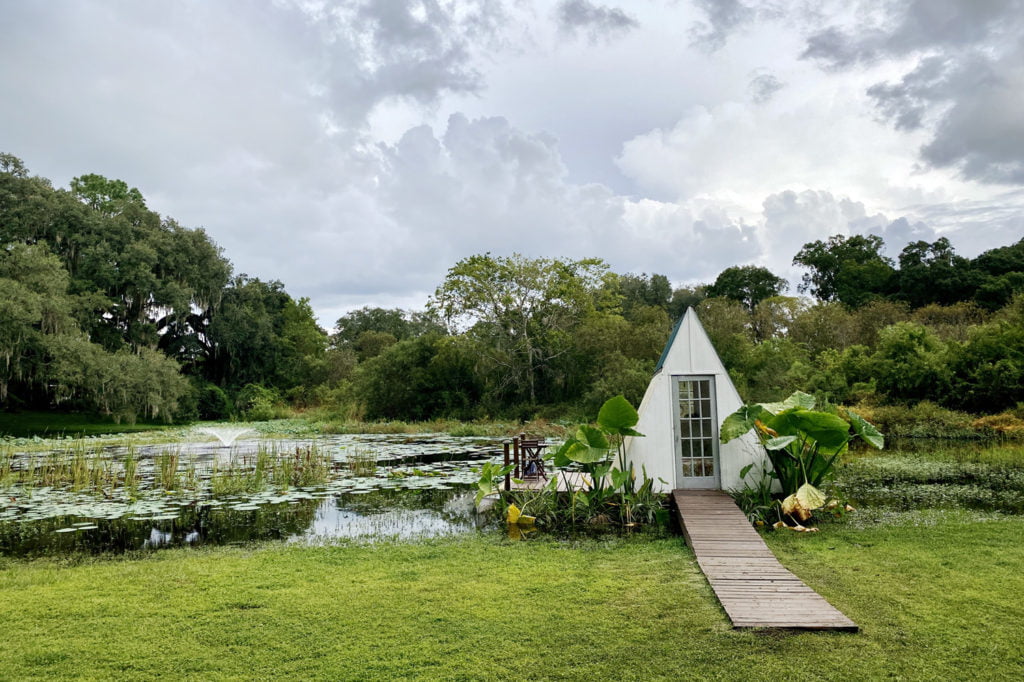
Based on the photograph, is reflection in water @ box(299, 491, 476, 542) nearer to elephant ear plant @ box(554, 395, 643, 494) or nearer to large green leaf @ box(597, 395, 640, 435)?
elephant ear plant @ box(554, 395, 643, 494)

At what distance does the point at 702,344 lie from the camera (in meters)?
9.67

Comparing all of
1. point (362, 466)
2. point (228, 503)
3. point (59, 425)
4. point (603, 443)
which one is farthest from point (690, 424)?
point (59, 425)

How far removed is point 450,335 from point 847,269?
101ft

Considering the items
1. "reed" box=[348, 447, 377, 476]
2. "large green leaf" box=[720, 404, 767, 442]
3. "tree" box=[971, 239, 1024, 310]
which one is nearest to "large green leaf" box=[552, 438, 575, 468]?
"large green leaf" box=[720, 404, 767, 442]

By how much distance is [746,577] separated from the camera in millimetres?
5699

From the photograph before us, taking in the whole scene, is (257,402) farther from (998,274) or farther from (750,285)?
(998,274)

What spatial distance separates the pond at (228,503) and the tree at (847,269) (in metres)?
36.1

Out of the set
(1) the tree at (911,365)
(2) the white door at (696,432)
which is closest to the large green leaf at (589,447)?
(2) the white door at (696,432)

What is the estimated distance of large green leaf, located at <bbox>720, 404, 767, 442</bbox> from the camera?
8.84 metres

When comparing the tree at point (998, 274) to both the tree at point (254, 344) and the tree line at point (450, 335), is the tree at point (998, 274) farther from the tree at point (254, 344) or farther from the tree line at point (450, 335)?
the tree at point (254, 344)

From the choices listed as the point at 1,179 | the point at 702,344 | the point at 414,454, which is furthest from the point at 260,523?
the point at 1,179

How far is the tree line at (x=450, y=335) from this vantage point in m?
23.4

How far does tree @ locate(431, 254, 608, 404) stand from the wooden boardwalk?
70.5 ft

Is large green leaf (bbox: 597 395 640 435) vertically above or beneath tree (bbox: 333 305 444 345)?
beneath
